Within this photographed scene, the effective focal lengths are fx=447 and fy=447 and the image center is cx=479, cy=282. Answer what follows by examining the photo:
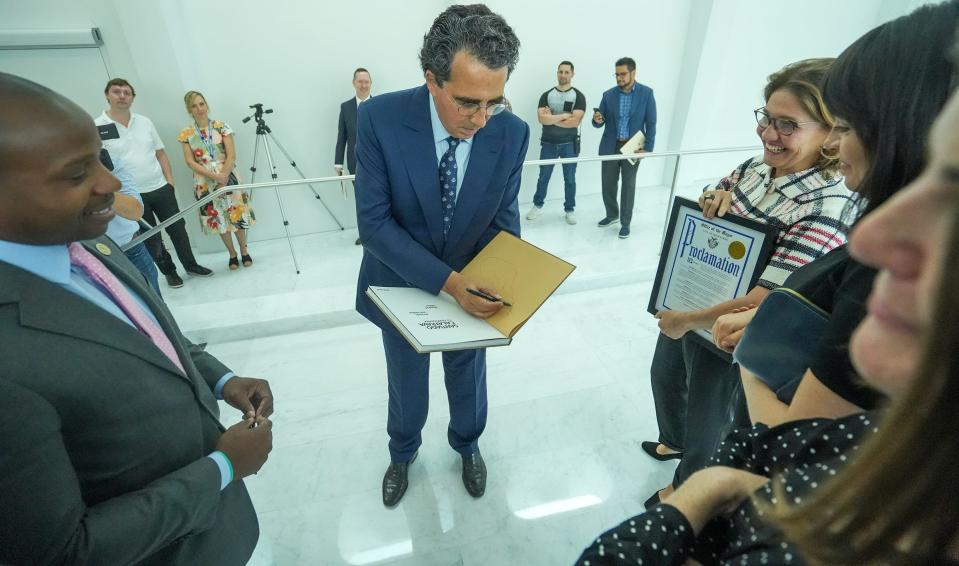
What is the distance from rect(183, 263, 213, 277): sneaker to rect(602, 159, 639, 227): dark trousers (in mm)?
3906

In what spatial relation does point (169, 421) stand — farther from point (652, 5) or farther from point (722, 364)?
point (652, 5)

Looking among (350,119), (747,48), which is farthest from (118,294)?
(747,48)

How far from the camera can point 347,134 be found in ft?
14.4

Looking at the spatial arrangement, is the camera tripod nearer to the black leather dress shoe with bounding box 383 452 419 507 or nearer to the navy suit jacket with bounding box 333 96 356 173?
the navy suit jacket with bounding box 333 96 356 173

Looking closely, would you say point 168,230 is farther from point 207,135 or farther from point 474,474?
point 474,474

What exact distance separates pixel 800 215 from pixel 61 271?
1.64 meters

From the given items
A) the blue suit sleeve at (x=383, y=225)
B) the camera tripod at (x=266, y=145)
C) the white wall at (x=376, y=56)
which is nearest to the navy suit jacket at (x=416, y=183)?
the blue suit sleeve at (x=383, y=225)

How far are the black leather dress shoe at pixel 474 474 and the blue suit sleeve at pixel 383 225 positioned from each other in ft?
2.99

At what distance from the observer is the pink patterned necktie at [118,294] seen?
2.77 feet

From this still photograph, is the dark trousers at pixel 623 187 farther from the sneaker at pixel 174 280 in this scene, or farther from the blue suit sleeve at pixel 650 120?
the sneaker at pixel 174 280

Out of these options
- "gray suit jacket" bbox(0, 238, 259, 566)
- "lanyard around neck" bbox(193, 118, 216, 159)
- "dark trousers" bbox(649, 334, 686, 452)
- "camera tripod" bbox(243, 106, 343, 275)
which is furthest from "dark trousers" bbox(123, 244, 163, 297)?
"dark trousers" bbox(649, 334, 686, 452)

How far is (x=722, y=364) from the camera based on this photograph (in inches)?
58.3

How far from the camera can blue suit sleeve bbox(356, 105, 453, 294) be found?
4.59 feet

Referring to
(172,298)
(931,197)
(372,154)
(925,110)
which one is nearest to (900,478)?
(931,197)
